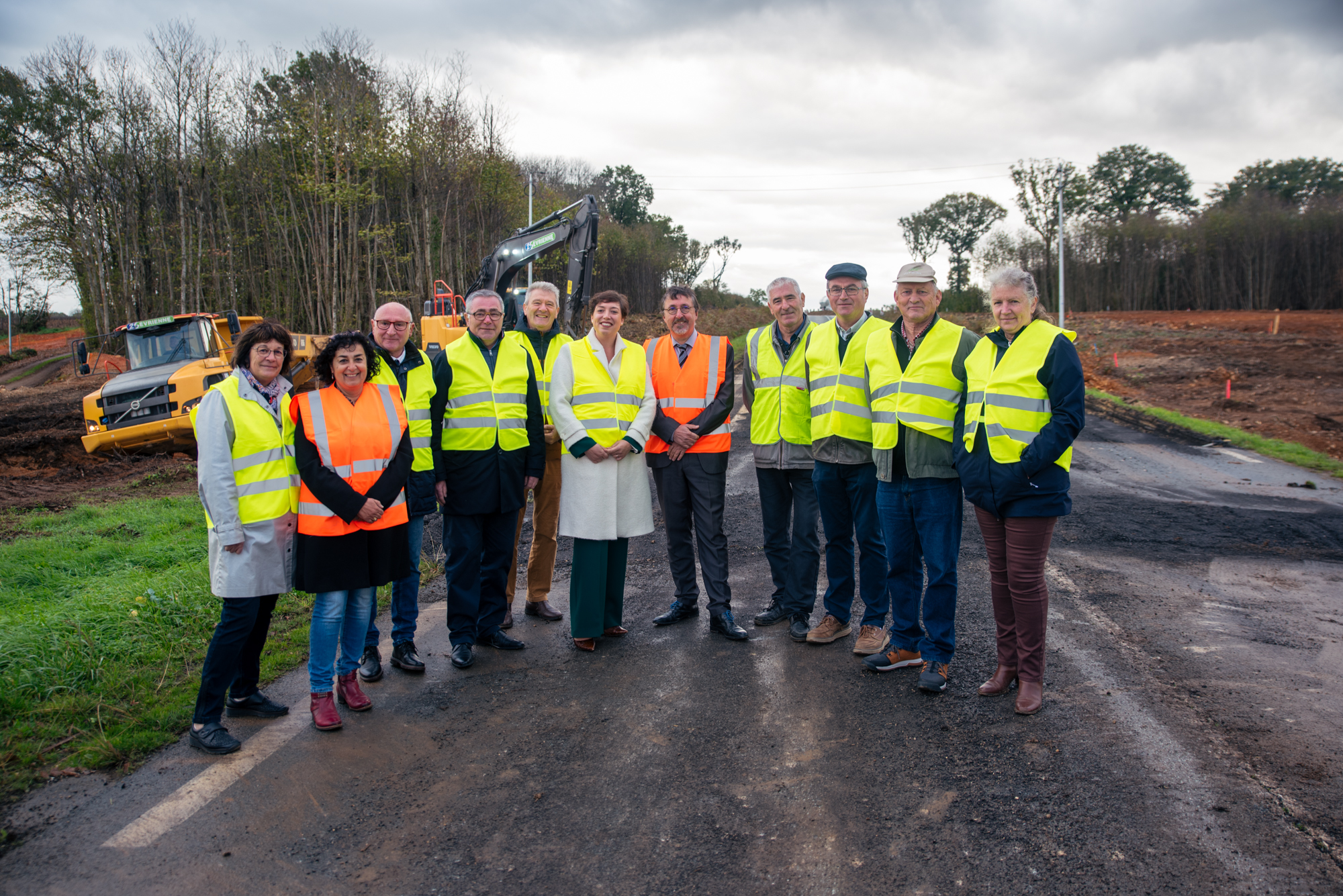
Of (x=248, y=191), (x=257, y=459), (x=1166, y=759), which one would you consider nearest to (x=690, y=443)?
(x=257, y=459)

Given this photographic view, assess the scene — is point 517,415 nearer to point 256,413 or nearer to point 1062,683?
point 256,413

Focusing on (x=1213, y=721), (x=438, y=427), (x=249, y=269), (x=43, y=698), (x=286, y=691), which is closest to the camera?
(x=1213, y=721)

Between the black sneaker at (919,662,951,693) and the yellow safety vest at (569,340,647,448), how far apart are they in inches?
87.6

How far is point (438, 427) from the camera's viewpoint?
4848 mm

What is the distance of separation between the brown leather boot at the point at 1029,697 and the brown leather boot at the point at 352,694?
126 inches

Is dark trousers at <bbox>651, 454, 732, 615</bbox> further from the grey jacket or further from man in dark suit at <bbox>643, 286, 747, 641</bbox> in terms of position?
the grey jacket

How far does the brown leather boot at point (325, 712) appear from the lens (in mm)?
3795

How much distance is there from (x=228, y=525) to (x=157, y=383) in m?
10.6

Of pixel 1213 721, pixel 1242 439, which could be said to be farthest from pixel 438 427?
pixel 1242 439

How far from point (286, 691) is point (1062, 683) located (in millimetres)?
4073

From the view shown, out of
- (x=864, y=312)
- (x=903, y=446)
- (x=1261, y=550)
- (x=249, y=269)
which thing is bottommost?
(x=1261, y=550)

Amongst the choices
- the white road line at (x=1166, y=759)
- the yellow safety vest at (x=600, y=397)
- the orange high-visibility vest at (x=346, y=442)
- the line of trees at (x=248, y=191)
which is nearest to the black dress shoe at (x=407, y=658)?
the orange high-visibility vest at (x=346, y=442)

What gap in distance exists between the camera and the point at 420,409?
15.4 feet

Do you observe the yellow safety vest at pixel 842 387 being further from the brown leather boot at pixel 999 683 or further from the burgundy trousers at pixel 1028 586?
the brown leather boot at pixel 999 683
